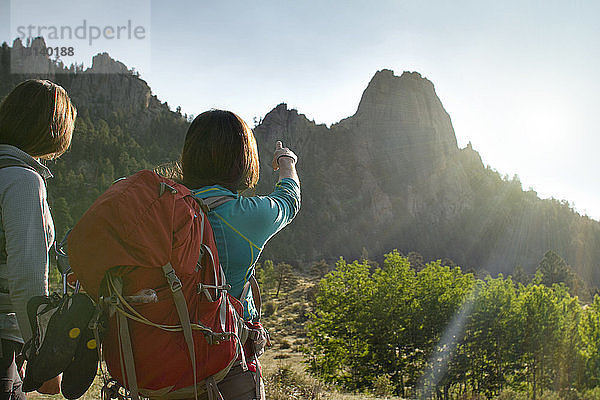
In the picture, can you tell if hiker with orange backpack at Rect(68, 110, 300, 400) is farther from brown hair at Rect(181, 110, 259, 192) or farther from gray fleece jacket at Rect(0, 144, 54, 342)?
gray fleece jacket at Rect(0, 144, 54, 342)

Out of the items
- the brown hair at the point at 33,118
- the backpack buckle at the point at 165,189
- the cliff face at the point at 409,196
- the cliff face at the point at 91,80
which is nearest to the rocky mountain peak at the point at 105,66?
the cliff face at the point at 91,80

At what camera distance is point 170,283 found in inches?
52.7

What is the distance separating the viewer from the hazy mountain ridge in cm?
9619

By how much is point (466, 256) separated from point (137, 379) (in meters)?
109

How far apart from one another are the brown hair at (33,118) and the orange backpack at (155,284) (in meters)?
0.77

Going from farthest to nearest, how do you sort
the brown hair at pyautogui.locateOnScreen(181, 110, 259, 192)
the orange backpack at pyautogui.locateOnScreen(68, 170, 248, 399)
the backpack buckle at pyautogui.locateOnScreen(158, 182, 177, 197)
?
the brown hair at pyautogui.locateOnScreen(181, 110, 259, 192)
the backpack buckle at pyautogui.locateOnScreen(158, 182, 177, 197)
the orange backpack at pyautogui.locateOnScreen(68, 170, 248, 399)

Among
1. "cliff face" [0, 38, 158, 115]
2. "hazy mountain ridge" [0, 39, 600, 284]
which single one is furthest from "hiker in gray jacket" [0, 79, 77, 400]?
"cliff face" [0, 38, 158, 115]

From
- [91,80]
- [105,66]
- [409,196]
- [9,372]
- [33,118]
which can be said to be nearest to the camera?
[9,372]

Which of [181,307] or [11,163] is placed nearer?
[181,307]

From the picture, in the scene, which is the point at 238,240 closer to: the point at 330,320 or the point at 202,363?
the point at 202,363

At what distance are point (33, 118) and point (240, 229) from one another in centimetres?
106

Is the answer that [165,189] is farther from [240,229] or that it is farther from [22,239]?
[22,239]

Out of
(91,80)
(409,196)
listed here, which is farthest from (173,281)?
(91,80)

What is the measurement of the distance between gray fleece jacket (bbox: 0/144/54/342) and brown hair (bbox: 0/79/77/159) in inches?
8.4
